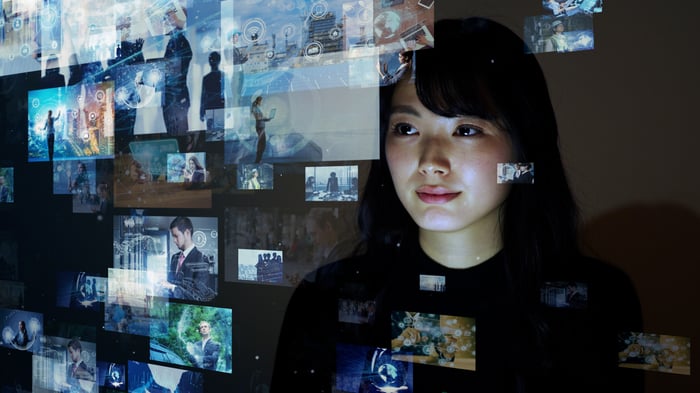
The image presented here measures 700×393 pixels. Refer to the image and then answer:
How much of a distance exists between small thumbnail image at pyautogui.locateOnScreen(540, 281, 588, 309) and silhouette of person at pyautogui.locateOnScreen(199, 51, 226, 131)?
0.81 metres

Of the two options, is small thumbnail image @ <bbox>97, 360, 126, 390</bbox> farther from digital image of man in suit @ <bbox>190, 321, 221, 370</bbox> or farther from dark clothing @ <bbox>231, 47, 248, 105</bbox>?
dark clothing @ <bbox>231, 47, 248, 105</bbox>

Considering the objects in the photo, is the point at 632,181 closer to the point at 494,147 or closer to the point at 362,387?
the point at 494,147

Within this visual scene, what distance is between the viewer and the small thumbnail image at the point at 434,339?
3.76ft

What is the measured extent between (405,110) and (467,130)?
0.13m

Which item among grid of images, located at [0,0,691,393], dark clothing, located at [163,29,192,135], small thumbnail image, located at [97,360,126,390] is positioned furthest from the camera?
small thumbnail image, located at [97,360,126,390]

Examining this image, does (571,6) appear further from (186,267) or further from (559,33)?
(186,267)

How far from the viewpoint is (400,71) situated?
119 centimetres

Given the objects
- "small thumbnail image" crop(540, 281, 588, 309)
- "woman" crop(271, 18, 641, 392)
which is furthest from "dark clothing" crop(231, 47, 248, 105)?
"small thumbnail image" crop(540, 281, 588, 309)

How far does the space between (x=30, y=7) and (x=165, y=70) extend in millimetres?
549

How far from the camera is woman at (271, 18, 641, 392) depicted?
106 cm

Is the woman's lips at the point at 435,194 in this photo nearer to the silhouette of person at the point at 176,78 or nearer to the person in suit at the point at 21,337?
the silhouette of person at the point at 176,78

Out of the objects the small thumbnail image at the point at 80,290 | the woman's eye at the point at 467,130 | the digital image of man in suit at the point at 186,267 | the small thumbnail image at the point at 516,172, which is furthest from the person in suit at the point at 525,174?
the small thumbnail image at the point at 80,290

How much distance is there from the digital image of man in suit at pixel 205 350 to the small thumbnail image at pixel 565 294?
0.76 meters

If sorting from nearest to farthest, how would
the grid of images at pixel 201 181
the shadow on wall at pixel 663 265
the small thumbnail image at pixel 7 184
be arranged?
the shadow on wall at pixel 663 265 < the grid of images at pixel 201 181 < the small thumbnail image at pixel 7 184
